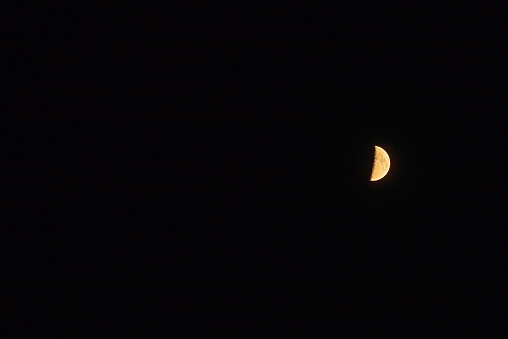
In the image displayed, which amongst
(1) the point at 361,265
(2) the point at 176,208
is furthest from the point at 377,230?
(2) the point at 176,208

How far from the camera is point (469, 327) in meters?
2.27

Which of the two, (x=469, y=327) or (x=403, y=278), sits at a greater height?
(x=403, y=278)

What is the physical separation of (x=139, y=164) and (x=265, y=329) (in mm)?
1257

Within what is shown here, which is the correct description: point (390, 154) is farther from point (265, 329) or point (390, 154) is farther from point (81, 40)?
point (81, 40)

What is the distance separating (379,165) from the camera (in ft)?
6.91

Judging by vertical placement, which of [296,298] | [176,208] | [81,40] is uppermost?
[81,40]

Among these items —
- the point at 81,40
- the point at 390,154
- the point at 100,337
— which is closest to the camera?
the point at 81,40

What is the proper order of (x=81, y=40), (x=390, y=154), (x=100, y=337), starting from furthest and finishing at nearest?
1. (x=390, y=154)
2. (x=100, y=337)
3. (x=81, y=40)

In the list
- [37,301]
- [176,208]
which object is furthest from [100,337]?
[176,208]

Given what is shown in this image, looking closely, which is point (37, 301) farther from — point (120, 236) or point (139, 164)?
point (139, 164)

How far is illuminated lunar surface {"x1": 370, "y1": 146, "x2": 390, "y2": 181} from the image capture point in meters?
2.11

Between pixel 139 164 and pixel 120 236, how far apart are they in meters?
0.43

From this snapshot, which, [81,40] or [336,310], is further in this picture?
[336,310]

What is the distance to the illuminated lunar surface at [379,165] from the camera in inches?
83.0
